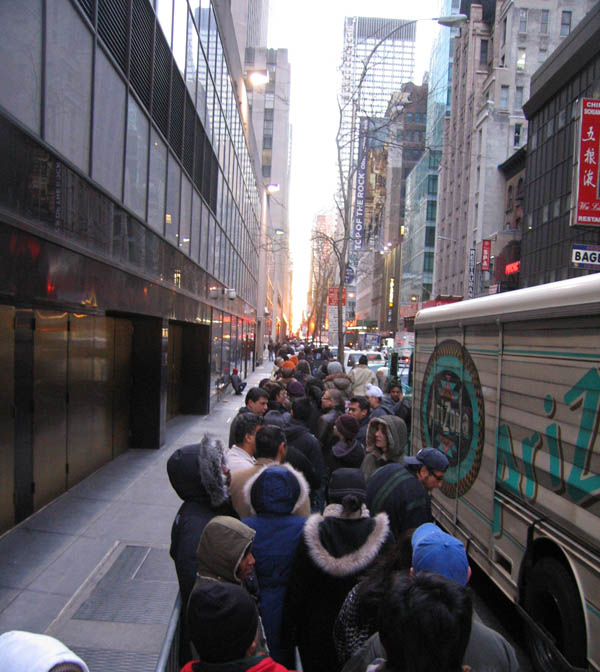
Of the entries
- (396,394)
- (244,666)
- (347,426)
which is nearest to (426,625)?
(244,666)

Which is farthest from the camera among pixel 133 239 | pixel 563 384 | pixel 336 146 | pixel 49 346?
pixel 336 146

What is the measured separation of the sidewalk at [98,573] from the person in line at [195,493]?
4.93 ft

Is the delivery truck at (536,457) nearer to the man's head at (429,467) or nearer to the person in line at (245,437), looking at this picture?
the man's head at (429,467)

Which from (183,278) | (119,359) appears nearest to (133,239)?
(119,359)

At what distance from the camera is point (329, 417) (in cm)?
743

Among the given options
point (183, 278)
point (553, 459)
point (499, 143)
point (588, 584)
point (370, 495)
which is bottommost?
point (588, 584)

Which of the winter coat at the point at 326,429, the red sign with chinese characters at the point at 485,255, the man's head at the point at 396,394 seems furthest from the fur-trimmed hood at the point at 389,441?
the red sign with chinese characters at the point at 485,255

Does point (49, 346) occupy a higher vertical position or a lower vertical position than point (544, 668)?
higher

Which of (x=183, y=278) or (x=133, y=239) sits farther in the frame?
(x=183, y=278)

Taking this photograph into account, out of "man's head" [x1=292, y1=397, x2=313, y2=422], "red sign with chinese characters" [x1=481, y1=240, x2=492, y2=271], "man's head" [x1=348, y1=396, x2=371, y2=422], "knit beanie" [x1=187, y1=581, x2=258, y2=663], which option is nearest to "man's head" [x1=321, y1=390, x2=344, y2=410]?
"man's head" [x1=292, y1=397, x2=313, y2=422]

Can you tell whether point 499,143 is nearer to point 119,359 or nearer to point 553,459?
point 119,359

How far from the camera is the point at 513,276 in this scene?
50.1 meters

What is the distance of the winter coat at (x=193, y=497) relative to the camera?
329 cm

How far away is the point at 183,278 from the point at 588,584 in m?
11.6
